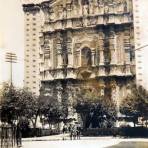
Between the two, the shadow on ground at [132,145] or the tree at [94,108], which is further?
the tree at [94,108]

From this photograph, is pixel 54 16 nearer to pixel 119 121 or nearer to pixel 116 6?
pixel 116 6

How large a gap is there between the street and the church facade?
43 cm

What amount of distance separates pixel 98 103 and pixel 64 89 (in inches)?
17.9

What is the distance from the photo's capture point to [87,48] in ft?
15.9

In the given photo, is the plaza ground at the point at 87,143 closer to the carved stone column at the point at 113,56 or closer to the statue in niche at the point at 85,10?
the carved stone column at the point at 113,56

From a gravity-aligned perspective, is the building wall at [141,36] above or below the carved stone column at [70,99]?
above

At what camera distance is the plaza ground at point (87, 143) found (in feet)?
13.3

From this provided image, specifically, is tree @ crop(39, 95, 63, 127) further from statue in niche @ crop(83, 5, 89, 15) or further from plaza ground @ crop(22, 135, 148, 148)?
statue in niche @ crop(83, 5, 89, 15)

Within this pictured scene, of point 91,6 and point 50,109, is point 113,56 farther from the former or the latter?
point 50,109

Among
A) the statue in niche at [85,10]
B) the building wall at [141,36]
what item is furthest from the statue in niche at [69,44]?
the building wall at [141,36]

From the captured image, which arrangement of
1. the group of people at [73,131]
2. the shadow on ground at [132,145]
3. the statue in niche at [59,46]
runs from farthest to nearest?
the statue in niche at [59,46]
the group of people at [73,131]
the shadow on ground at [132,145]

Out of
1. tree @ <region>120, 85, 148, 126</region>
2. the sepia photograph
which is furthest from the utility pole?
tree @ <region>120, 85, 148, 126</region>

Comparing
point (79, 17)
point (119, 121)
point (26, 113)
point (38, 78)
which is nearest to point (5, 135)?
point (26, 113)

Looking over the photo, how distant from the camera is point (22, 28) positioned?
4.77 meters
